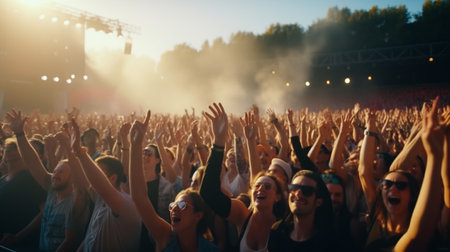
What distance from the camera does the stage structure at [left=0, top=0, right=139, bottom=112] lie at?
21031 mm

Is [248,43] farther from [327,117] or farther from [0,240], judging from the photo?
[0,240]

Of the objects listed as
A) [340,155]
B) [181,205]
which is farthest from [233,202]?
[340,155]

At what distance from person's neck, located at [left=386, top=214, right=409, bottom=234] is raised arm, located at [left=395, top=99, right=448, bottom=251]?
0.87ft

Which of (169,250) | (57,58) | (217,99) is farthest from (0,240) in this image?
(217,99)

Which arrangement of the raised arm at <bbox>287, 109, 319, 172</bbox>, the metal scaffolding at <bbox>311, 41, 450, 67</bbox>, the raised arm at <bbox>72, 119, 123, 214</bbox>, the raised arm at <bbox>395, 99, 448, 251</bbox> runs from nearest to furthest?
1. the raised arm at <bbox>395, 99, 448, 251</bbox>
2. the raised arm at <bbox>72, 119, 123, 214</bbox>
3. the raised arm at <bbox>287, 109, 319, 172</bbox>
4. the metal scaffolding at <bbox>311, 41, 450, 67</bbox>

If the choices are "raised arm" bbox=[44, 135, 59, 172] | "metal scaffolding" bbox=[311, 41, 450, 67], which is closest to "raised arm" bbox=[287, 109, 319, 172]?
"raised arm" bbox=[44, 135, 59, 172]

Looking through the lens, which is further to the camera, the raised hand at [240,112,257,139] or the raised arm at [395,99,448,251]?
the raised hand at [240,112,257,139]

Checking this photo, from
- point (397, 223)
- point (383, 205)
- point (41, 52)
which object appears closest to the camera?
point (397, 223)

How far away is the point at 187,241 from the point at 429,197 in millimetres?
1454

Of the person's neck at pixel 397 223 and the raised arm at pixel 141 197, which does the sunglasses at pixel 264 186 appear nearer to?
the raised arm at pixel 141 197

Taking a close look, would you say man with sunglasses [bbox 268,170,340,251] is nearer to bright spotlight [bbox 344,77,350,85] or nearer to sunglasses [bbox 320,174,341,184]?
sunglasses [bbox 320,174,341,184]

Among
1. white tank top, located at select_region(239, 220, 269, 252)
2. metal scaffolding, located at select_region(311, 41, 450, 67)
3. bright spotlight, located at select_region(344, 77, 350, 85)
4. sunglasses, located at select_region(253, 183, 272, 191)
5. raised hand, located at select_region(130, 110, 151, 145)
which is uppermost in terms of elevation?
metal scaffolding, located at select_region(311, 41, 450, 67)

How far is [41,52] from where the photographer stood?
23.0 meters

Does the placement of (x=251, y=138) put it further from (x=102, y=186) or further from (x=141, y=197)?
(x=102, y=186)
